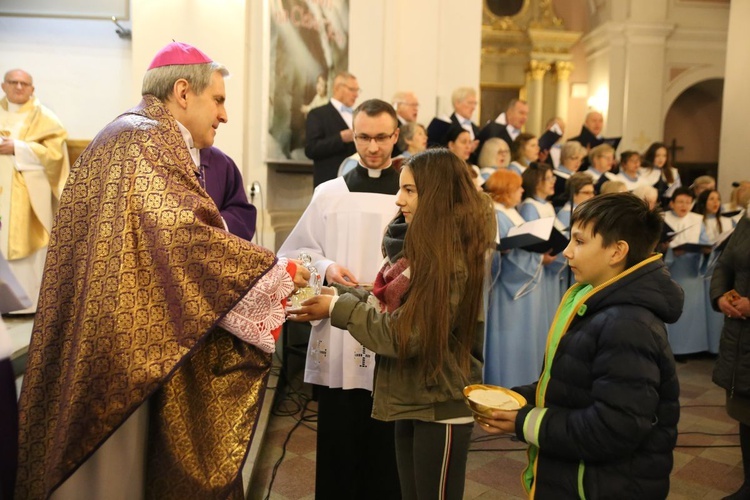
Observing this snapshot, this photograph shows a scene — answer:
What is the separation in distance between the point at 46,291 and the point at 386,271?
1.02m

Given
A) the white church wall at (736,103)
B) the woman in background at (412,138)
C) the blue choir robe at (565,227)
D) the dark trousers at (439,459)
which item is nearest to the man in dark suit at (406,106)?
the woman in background at (412,138)

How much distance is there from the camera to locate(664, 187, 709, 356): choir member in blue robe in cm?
722

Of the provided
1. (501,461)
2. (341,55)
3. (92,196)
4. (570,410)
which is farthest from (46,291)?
(341,55)

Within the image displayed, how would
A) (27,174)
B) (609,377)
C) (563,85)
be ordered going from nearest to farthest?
(609,377) → (27,174) → (563,85)

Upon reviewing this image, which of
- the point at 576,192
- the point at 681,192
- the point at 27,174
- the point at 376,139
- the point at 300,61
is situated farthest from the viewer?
the point at 681,192

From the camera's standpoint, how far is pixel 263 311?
6.47 ft

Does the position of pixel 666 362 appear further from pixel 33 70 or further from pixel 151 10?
pixel 33 70

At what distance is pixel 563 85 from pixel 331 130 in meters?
12.1

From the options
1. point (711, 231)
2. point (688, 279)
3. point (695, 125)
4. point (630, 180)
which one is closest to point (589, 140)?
point (630, 180)

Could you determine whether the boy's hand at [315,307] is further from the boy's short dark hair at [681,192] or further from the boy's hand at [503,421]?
the boy's short dark hair at [681,192]

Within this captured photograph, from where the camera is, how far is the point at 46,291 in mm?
1962

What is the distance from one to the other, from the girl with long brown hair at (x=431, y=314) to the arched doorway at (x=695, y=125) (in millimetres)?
Result: 15328

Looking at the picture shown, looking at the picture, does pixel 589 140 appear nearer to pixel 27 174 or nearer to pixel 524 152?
pixel 524 152

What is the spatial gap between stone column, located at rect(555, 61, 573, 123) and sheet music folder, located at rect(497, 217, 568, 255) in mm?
12202
